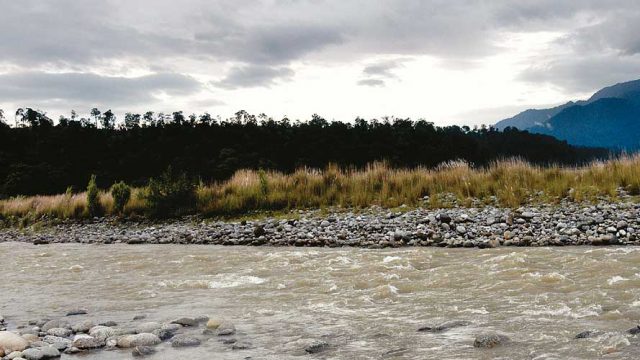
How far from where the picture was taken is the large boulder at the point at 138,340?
4.72m

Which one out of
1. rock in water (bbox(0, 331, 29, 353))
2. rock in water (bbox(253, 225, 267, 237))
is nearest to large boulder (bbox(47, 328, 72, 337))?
rock in water (bbox(0, 331, 29, 353))

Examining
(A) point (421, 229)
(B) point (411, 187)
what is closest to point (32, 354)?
(A) point (421, 229)

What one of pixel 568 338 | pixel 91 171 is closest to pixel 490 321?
pixel 568 338

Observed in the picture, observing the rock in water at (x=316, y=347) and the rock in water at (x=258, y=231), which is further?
the rock in water at (x=258, y=231)

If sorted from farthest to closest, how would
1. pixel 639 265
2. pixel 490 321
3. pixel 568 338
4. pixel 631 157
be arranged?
pixel 631 157 < pixel 639 265 < pixel 490 321 < pixel 568 338

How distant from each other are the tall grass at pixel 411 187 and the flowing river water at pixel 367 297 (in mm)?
5380

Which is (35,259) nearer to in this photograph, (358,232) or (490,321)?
(358,232)

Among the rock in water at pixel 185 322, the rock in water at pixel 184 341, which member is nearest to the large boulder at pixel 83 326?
the rock in water at pixel 185 322

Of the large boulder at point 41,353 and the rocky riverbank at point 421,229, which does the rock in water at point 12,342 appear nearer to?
the large boulder at point 41,353

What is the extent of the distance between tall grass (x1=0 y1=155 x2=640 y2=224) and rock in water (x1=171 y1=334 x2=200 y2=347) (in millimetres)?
10538

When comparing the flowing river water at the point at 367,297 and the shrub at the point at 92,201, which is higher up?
the shrub at the point at 92,201

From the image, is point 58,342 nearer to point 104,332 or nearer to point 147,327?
point 104,332

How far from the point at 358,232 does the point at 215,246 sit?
340cm

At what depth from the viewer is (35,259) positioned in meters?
11.8
